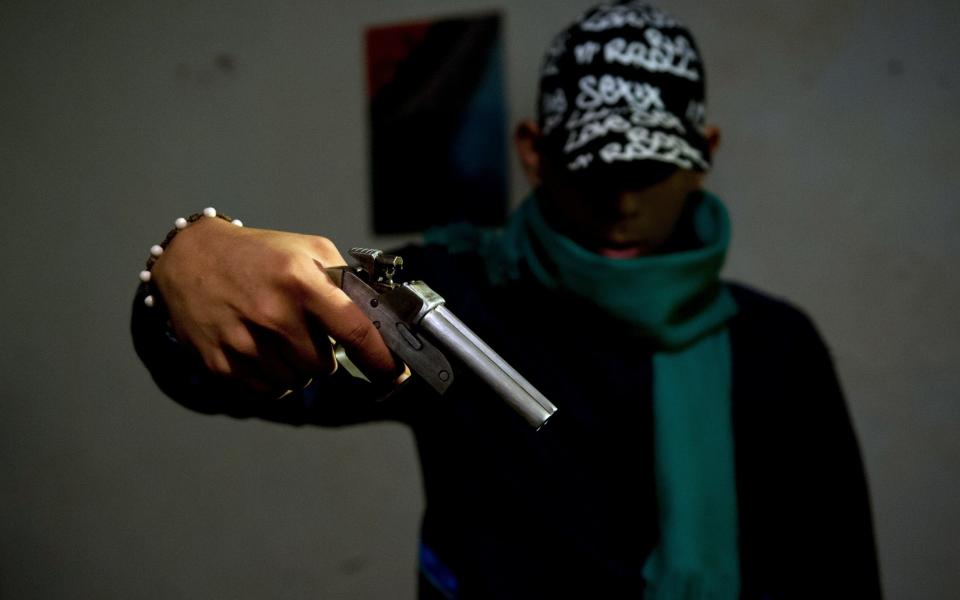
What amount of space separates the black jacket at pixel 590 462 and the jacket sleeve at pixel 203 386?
0.04 m

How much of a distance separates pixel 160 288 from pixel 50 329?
1134mm

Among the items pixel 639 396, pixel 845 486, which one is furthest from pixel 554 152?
pixel 845 486

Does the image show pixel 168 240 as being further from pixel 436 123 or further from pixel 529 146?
pixel 436 123

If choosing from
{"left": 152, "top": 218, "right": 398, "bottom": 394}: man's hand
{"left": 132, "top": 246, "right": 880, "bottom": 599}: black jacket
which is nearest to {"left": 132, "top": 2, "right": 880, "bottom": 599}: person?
{"left": 132, "top": 246, "right": 880, "bottom": 599}: black jacket

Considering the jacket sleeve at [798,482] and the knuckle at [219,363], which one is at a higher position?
the knuckle at [219,363]

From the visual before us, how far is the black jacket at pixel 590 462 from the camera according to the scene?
2.52 ft

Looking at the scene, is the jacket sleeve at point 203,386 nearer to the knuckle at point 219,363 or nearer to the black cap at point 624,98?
the knuckle at point 219,363

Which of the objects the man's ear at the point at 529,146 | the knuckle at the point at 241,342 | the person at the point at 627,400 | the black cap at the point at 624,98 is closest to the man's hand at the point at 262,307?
the knuckle at the point at 241,342

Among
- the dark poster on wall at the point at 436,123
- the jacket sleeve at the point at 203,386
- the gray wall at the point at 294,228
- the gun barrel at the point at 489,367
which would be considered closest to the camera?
the gun barrel at the point at 489,367

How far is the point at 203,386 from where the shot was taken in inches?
21.8

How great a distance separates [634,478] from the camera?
810 millimetres

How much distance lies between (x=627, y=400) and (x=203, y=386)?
50 centimetres

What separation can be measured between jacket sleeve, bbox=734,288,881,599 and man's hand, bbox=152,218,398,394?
572mm

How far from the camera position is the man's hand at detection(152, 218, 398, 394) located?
42 centimetres
